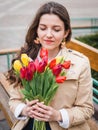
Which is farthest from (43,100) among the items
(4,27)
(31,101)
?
(4,27)

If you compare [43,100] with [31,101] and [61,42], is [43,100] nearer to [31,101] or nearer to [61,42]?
[31,101]

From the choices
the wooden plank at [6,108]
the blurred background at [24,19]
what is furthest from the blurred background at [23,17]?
the wooden plank at [6,108]

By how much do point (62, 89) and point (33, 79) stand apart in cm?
35

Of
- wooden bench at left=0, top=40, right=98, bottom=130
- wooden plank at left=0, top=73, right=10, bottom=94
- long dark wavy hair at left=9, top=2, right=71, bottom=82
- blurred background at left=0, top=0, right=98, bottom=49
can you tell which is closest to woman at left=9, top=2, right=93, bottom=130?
long dark wavy hair at left=9, top=2, right=71, bottom=82

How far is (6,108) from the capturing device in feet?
12.5

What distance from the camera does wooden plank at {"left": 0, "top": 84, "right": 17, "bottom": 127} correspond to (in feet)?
11.7

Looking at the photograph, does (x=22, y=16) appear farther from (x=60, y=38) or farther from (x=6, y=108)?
(x=60, y=38)

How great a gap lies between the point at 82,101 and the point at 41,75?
0.44 meters

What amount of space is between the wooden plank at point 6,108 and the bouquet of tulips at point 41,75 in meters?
1.49

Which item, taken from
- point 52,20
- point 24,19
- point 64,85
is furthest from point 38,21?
point 24,19

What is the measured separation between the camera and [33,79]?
2.05 metres

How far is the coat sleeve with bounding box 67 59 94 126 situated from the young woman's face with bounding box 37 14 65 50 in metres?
0.26

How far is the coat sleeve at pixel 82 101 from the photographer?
230 cm

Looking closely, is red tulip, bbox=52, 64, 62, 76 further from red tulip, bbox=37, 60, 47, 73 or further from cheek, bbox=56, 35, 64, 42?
cheek, bbox=56, 35, 64, 42
